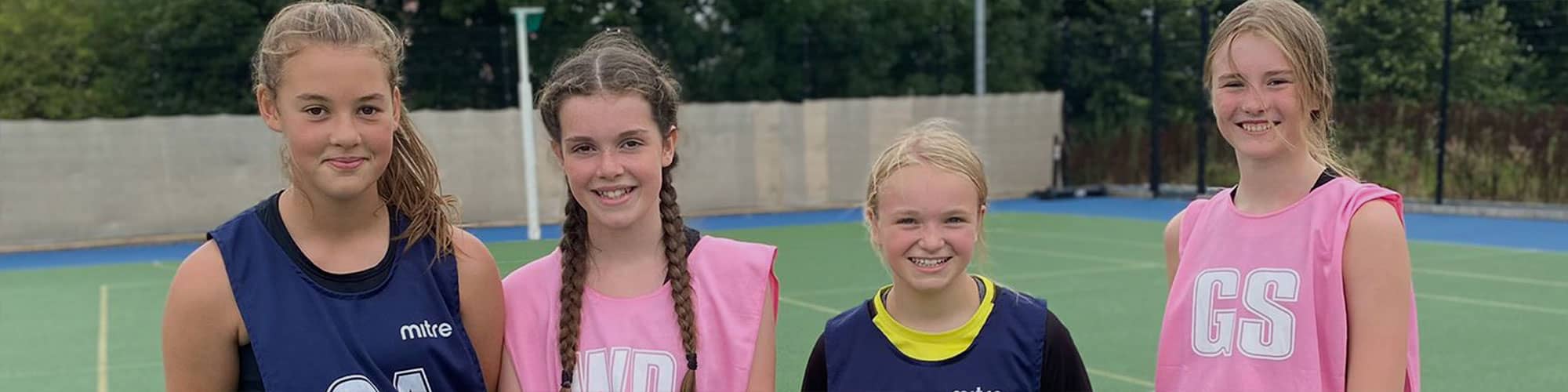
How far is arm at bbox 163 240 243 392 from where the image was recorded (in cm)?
225

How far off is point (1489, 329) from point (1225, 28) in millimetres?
5816

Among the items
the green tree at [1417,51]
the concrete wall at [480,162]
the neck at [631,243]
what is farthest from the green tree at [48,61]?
the neck at [631,243]

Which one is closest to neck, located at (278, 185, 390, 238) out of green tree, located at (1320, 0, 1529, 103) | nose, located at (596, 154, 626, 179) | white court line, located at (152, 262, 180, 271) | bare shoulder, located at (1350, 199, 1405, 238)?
nose, located at (596, 154, 626, 179)

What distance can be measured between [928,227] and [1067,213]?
14712 mm

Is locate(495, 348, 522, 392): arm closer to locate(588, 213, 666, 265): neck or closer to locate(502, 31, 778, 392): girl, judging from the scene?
locate(502, 31, 778, 392): girl

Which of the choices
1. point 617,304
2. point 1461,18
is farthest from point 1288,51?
point 1461,18

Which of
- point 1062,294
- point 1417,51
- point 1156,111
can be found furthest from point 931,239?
point 1156,111

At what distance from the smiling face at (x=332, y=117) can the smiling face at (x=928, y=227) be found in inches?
35.8

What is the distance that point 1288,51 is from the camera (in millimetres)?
2494

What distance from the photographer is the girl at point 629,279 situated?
7.98 feet

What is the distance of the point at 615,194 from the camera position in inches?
95.7

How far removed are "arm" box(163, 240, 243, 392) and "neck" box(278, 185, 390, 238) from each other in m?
0.14

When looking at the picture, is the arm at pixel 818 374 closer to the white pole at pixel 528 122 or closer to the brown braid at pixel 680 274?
the brown braid at pixel 680 274

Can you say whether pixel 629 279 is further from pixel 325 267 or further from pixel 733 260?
pixel 325 267
